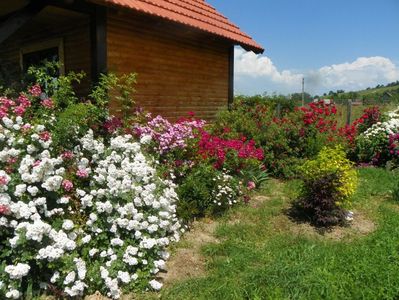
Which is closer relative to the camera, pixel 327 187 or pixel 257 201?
pixel 327 187

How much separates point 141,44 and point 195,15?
178 cm

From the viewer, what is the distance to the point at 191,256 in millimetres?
4168

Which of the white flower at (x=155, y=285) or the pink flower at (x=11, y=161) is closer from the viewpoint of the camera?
the white flower at (x=155, y=285)

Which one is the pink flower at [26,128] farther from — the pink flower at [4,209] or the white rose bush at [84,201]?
the pink flower at [4,209]

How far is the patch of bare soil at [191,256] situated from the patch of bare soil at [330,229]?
972 mm

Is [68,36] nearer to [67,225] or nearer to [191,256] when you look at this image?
[67,225]

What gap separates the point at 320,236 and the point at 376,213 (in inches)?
58.4

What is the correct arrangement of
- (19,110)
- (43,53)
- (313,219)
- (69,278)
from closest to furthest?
(69,278) < (19,110) < (313,219) < (43,53)

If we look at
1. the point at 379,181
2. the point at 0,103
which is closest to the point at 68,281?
the point at 0,103

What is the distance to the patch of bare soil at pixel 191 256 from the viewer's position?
3.77 m

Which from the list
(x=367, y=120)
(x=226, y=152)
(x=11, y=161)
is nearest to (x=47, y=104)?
(x=11, y=161)

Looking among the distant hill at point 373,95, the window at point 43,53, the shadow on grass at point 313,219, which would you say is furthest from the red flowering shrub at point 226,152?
the distant hill at point 373,95

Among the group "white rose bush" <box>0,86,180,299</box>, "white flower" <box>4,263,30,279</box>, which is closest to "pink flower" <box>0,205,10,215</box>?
"white rose bush" <box>0,86,180,299</box>

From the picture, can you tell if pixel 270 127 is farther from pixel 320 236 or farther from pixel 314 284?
pixel 314 284
